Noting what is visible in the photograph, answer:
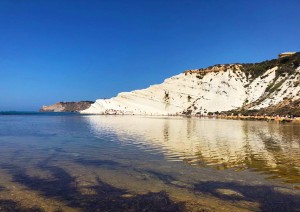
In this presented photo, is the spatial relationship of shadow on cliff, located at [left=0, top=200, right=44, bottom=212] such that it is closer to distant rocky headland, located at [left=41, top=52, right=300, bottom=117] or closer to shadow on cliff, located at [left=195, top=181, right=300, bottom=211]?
shadow on cliff, located at [left=195, top=181, right=300, bottom=211]

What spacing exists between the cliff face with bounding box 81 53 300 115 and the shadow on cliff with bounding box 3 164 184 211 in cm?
8484

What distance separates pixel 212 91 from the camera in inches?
4535

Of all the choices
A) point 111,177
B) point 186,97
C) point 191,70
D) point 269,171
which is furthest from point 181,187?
point 191,70

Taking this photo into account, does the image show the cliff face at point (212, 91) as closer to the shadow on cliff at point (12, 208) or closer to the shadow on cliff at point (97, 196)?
the shadow on cliff at point (97, 196)

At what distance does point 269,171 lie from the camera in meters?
13.9

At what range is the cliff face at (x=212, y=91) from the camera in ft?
328

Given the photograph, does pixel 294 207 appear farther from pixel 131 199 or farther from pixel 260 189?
pixel 131 199

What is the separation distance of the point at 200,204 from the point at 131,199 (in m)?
2.01

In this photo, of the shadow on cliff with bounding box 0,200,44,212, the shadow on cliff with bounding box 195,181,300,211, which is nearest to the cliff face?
the shadow on cliff with bounding box 195,181,300,211

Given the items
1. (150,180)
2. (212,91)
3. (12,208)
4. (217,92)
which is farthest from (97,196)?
(212,91)

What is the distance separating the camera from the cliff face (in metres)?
100

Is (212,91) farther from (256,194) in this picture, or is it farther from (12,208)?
(12,208)

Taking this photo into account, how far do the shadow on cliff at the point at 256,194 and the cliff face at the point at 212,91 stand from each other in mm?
82987

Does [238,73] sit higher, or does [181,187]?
[238,73]
